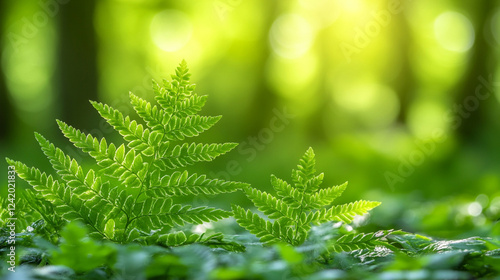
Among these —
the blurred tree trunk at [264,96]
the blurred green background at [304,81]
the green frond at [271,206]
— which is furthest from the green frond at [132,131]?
the blurred tree trunk at [264,96]

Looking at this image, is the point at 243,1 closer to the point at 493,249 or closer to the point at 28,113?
the point at 28,113

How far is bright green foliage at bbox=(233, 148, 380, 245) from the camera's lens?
56.6 inches

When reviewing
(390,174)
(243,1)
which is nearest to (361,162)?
(390,174)

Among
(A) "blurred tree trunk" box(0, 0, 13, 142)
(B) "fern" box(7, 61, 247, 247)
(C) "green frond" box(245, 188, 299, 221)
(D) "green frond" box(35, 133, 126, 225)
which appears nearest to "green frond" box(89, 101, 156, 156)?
(B) "fern" box(7, 61, 247, 247)

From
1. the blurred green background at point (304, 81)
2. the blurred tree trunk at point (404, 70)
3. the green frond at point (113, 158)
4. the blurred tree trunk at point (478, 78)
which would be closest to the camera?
the green frond at point (113, 158)

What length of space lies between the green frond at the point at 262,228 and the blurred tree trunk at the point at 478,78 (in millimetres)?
12144

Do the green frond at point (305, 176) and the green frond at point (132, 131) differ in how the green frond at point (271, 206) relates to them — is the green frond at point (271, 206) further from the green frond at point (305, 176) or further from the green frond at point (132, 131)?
the green frond at point (132, 131)

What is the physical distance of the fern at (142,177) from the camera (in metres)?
1.39

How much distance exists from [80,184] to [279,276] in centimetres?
64

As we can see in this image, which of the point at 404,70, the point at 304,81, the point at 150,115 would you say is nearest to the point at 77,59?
the point at 150,115

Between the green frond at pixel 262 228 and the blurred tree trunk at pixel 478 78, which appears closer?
the green frond at pixel 262 228

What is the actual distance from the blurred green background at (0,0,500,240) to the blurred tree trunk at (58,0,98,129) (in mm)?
24

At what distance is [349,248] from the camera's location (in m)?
1.43

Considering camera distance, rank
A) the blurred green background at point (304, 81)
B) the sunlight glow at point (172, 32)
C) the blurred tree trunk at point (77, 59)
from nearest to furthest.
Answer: the blurred green background at point (304, 81)
the blurred tree trunk at point (77, 59)
the sunlight glow at point (172, 32)
